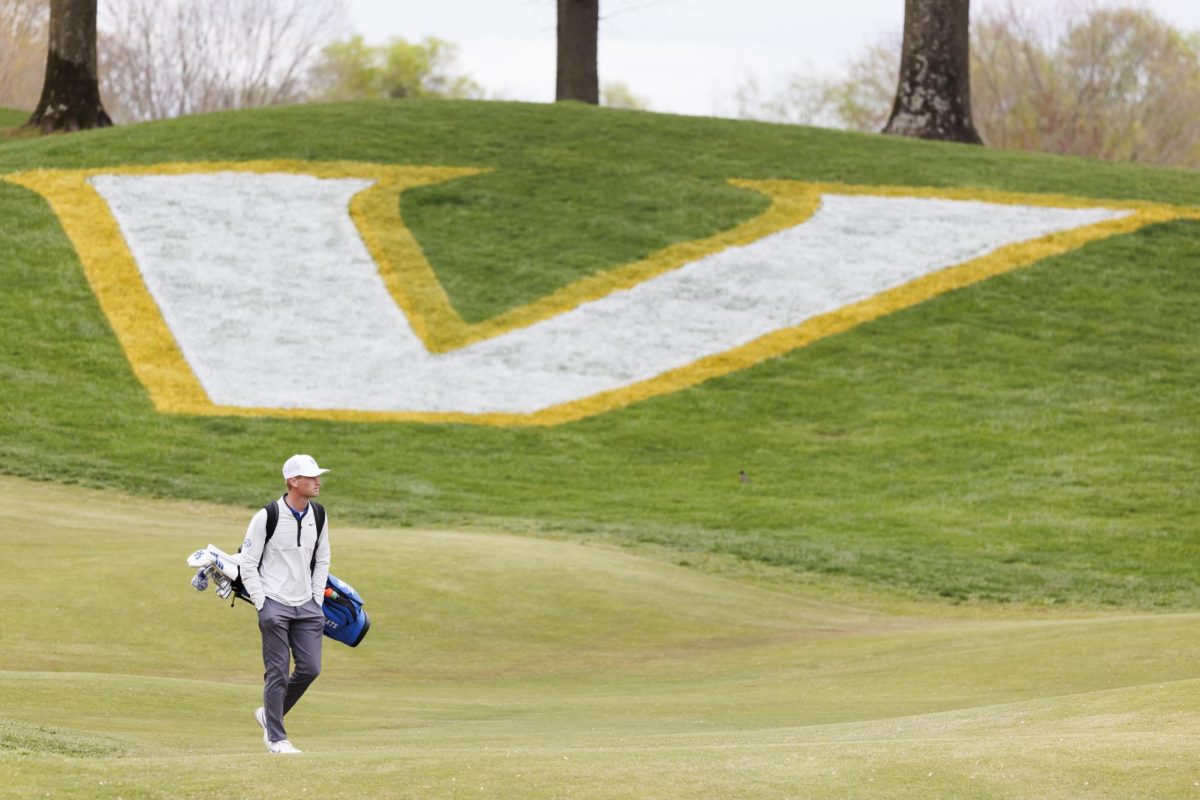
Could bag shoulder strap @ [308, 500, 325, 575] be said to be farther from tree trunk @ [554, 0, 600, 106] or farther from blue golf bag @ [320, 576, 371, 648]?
tree trunk @ [554, 0, 600, 106]

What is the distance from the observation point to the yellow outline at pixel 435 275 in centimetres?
3005

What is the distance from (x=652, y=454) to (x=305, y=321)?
7.89m

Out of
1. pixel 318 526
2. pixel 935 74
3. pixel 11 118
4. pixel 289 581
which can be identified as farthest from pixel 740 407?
pixel 11 118

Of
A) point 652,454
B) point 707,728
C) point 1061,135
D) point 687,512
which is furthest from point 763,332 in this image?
point 1061,135

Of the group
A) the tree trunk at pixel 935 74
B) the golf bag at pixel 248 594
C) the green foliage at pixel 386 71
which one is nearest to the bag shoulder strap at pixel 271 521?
the golf bag at pixel 248 594

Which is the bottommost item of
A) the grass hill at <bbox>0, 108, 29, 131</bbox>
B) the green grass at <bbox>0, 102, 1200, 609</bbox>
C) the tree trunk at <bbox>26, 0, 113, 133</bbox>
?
the green grass at <bbox>0, 102, 1200, 609</bbox>

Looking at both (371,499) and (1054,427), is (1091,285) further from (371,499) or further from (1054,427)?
(371,499)

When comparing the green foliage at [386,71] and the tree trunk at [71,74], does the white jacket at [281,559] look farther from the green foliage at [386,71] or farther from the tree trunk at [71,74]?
the green foliage at [386,71]

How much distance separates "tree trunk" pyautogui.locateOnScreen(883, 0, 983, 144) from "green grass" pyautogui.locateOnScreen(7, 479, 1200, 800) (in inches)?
916

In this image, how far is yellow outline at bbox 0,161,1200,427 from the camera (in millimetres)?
30047

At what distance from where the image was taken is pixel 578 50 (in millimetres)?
45094

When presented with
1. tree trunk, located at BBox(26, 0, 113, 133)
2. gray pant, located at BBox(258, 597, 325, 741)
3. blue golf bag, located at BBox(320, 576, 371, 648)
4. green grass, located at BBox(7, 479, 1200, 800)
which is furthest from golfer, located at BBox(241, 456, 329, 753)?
tree trunk, located at BBox(26, 0, 113, 133)

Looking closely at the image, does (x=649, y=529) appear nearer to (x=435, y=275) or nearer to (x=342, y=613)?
(x=435, y=275)

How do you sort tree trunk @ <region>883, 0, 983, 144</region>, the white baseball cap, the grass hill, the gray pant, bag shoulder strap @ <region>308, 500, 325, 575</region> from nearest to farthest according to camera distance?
the gray pant → the white baseball cap → bag shoulder strap @ <region>308, 500, 325, 575</region> → tree trunk @ <region>883, 0, 983, 144</region> → the grass hill
